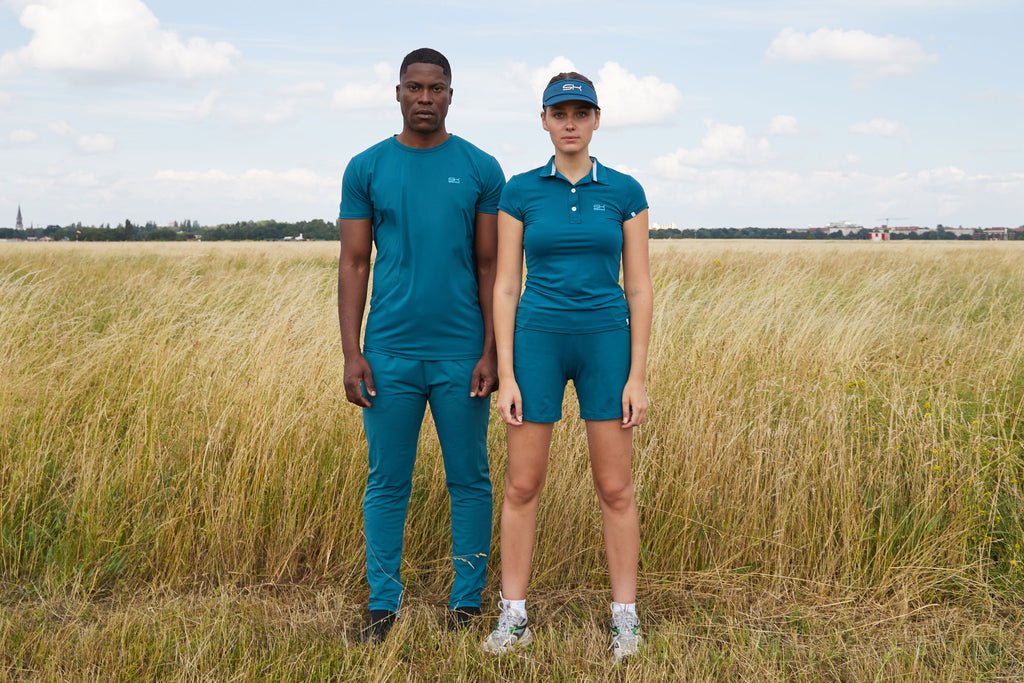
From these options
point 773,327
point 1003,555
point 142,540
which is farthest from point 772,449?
point 142,540

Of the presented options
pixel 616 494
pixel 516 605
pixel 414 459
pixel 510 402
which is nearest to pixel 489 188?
pixel 510 402

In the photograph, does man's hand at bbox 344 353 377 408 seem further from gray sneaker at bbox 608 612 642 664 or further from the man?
gray sneaker at bbox 608 612 642 664

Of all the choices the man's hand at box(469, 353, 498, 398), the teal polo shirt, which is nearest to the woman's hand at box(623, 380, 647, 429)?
the teal polo shirt

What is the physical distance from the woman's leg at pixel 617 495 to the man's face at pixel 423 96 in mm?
1295

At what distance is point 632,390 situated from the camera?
267cm

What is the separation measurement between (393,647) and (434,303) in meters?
1.32

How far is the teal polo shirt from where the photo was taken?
8.60 ft

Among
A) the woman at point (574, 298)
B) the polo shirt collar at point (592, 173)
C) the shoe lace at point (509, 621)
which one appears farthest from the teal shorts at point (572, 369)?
the shoe lace at point (509, 621)

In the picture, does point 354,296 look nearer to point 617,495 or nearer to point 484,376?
point 484,376

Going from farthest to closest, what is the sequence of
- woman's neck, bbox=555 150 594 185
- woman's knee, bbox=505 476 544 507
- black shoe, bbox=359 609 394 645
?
1. black shoe, bbox=359 609 394 645
2. woman's knee, bbox=505 476 544 507
3. woman's neck, bbox=555 150 594 185

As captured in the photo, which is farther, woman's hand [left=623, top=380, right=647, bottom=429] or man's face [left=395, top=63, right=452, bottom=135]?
man's face [left=395, top=63, right=452, bottom=135]

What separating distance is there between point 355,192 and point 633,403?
53.0 inches

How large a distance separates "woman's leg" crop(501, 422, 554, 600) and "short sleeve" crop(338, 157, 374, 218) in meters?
1.03

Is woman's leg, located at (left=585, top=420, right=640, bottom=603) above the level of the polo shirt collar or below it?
Result: below
